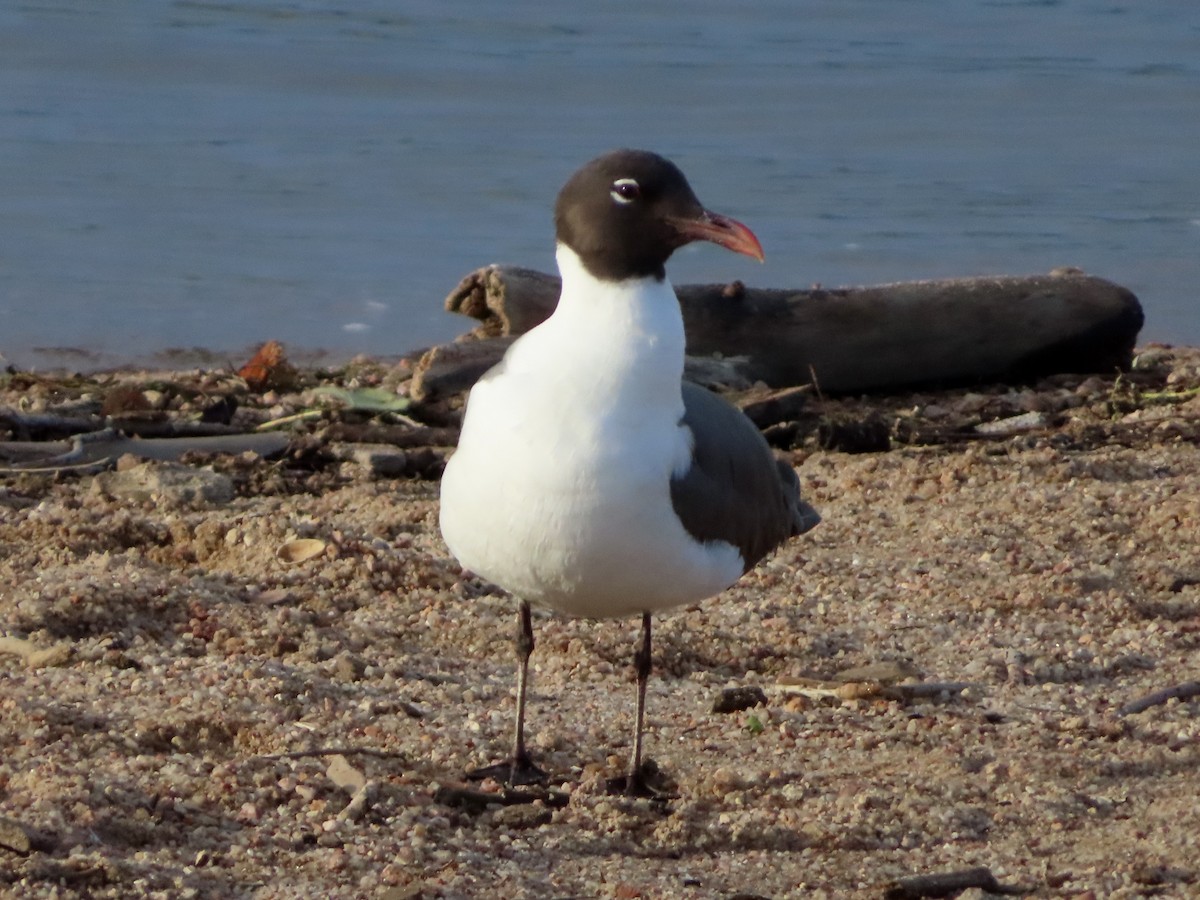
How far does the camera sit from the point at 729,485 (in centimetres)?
462

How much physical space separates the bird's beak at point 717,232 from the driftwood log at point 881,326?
10.4ft

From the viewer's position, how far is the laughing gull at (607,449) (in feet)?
13.8

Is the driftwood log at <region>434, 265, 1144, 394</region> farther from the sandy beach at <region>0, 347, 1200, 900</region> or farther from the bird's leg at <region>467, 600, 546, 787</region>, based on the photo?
the bird's leg at <region>467, 600, 546, 787</region>

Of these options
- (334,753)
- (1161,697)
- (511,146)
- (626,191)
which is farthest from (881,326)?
(511,146)

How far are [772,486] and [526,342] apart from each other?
0.89 m

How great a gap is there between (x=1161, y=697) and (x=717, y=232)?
5.66 ft

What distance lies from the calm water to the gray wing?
255 inches

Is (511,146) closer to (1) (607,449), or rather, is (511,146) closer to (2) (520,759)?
(2) (520,759)

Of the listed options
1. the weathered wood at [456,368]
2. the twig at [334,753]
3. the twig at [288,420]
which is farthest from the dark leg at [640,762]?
the twig at [288,420]

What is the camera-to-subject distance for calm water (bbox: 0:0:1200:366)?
12.4 metres

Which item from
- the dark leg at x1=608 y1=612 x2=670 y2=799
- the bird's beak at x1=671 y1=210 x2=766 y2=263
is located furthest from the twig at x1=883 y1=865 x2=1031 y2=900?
the bird's beak at x1=671 y1=210 x2=766 y2=263

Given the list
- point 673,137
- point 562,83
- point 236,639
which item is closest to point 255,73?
point 562,83

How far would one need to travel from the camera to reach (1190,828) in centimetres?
413

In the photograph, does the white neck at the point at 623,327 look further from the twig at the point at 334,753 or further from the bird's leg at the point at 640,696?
the twig at the point at 334,753
